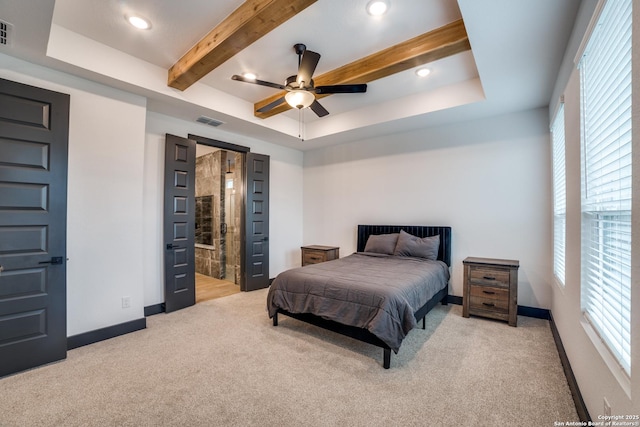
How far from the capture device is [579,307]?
2.00m

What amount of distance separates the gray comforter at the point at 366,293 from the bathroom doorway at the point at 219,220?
2.78 meters

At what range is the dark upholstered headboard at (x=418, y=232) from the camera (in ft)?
14.0

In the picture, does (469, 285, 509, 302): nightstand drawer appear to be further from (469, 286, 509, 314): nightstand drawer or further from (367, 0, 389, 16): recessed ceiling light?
(367, 0, 389, 16): recessed ceiling light

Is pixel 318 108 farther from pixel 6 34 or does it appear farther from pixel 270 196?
pixel 6 34

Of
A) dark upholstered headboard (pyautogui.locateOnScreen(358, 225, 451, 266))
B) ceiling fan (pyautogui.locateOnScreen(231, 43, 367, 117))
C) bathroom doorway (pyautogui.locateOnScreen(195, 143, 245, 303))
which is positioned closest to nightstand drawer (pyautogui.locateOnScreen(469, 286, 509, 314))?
dark upholstered headboard (pyautogui.locateOnScreen(358, 225, 451, 266))

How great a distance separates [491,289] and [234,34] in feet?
12.9

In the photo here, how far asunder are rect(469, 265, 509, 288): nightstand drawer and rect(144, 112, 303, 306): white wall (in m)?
3.46

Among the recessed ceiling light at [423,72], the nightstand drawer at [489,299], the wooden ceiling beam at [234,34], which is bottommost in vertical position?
Answer: the nightstand drawer at [489,299]

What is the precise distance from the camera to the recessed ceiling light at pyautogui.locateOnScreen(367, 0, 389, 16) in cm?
231

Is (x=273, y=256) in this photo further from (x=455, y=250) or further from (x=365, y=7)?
(x=365, y=7)

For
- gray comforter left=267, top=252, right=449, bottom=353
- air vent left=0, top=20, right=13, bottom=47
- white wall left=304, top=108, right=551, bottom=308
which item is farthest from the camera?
white wall left=304, top=108, right=551, bottom=308

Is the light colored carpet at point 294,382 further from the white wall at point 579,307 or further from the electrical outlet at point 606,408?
the electrical outlet at point 606,408

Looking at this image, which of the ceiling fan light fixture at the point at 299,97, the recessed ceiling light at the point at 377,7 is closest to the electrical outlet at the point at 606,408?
the recessed ceiling light at the point at 377,7

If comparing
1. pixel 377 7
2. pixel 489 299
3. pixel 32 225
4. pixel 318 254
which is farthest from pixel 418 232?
pixel 32 225
